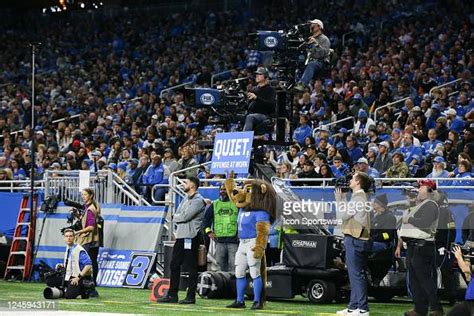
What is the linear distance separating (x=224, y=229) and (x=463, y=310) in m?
9.26

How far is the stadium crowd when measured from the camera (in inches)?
806

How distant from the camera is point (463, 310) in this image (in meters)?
8.41

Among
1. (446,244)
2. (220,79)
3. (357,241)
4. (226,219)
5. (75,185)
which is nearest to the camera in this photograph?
(357,241)

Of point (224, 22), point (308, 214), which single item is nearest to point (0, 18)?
point (224, 22)

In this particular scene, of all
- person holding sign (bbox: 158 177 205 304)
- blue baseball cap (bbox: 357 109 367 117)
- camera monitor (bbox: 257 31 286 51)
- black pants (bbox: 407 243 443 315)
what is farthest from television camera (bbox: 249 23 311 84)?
blue baseball cap (bbox: 357 109 367 117)

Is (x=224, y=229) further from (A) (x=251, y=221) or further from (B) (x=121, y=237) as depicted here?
(B) (x=121, y=237)

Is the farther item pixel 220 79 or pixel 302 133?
pixel 220 79

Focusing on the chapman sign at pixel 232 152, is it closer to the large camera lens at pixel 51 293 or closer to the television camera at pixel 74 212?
the large camera lens at pixel 51 293

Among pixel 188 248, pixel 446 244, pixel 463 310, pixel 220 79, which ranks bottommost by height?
pixel 463 310

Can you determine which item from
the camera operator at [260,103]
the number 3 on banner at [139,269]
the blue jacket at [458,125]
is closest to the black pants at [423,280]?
the camera operator at [260,103]

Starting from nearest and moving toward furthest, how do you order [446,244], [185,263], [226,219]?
[446,244] → [185,263] → [226,219]

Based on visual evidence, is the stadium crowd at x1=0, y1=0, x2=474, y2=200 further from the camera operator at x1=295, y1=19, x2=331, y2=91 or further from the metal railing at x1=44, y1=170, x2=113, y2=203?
the camera operator at x1=295, y1=19, x2=331, y2=91

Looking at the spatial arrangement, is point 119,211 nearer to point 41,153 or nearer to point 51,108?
point 41,153

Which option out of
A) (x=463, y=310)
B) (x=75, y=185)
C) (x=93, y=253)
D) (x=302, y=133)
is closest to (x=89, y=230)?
(x=93, y=253)
